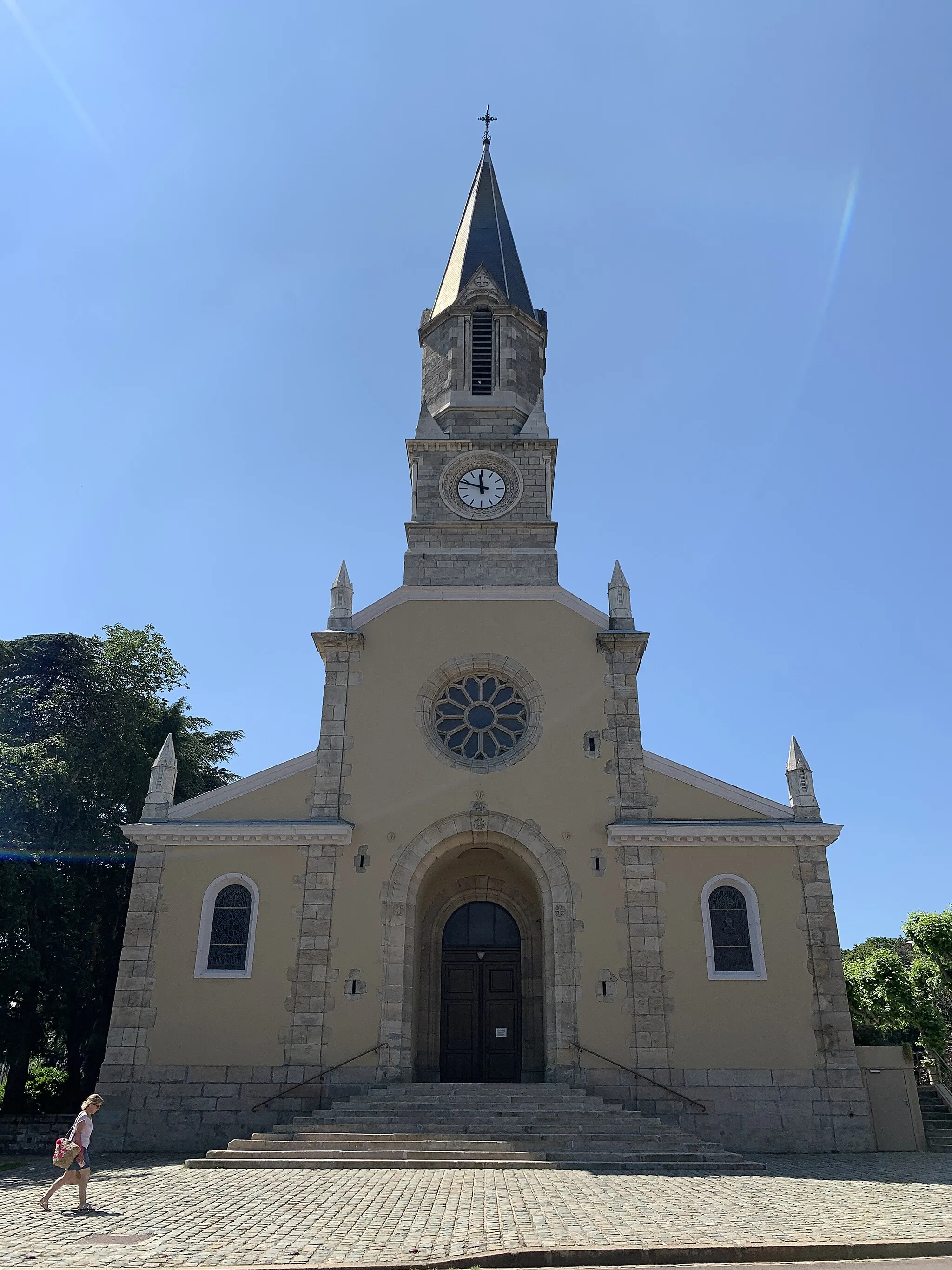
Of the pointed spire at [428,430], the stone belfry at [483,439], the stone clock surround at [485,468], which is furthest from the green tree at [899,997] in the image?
the pointed spire at [428,430]

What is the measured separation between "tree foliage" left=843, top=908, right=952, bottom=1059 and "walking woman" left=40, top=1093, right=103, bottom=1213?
20.9 meters

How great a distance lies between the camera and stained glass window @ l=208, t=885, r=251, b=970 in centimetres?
1823

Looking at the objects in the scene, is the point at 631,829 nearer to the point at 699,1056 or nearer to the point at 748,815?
the point at 748,815

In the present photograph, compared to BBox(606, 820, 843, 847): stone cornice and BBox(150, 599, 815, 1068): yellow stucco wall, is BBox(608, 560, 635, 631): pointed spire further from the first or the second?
BBox(606, 820, 843, 847): stone cornice

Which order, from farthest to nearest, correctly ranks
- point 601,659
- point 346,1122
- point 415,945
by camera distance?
point 601,659 → point 415,945 → point 346,1122

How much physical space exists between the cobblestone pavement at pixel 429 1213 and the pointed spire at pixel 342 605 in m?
11.1

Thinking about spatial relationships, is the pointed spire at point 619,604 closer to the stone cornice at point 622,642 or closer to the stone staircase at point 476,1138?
the stone cornice at point 622,642

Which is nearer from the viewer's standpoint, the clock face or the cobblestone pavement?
the cobblestone pavement

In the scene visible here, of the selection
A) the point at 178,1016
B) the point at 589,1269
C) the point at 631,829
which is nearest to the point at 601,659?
the point at 631,829

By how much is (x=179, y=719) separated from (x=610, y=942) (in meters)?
→ 15.4

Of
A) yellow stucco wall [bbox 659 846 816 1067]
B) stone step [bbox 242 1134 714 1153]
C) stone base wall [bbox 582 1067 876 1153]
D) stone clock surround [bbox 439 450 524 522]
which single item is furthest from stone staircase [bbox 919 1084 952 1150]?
stone clock surround [bbox 439 450 524 522]

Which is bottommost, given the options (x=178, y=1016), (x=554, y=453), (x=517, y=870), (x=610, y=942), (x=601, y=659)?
(x=178, y=1016)

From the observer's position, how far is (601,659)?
820 inches

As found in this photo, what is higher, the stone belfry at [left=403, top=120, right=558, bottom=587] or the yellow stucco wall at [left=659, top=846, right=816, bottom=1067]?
the stone belfry at [left=403, top=120, right=558, bottom=587]
